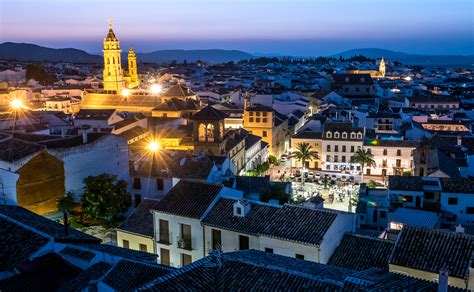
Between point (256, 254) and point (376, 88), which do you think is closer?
point (256, 254)

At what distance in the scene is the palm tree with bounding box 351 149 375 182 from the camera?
49.9 m

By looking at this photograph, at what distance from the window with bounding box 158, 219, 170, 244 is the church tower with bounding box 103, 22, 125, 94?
54.8 meters

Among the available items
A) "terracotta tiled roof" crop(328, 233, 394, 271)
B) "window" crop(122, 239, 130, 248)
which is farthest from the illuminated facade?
"terracotta tiled roof" crop(328, 233, 394, 271)

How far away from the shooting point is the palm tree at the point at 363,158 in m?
49.9

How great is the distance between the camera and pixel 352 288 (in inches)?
474

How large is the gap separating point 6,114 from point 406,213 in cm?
4135

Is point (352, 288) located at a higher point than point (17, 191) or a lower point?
higher

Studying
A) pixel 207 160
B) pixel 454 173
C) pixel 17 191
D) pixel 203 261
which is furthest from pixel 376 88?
pixel 203 261

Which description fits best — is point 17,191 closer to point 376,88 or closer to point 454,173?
point 454,173

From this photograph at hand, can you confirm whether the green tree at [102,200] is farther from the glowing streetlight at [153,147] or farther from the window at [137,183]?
the glowing streetlight at [153,147]

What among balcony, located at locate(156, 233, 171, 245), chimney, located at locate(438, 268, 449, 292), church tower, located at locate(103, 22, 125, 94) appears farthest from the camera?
church tower, located at locate(103, 22, 125, 94)

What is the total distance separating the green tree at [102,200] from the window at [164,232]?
725 cm

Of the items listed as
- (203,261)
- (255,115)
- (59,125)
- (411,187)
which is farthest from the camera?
(255,115)

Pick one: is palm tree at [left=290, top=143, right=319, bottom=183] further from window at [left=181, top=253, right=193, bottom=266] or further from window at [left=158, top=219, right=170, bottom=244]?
window at [left=181, top=253, right=193, bottom=266]
